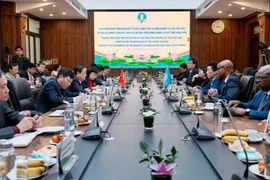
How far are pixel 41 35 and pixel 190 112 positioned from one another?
9660 mm

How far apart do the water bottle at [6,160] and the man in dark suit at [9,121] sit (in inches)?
29.0

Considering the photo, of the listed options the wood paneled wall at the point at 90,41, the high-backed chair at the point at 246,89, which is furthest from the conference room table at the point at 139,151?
the wood paneled wall at the point at 90,41

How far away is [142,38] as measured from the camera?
38.1 ft

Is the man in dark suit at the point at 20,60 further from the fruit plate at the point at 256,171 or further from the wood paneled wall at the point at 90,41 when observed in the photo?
the fruit plate at the point at 256,171

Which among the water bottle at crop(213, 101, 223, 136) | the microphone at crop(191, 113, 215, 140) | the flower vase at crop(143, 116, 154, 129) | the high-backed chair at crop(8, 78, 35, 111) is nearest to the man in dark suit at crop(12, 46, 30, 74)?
the high-backed chair at crop(8, 78, 35, 111)

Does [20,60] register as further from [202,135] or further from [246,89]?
[202,135]

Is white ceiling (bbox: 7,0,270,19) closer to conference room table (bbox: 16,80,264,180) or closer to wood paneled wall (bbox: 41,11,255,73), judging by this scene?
wood paneled wall (bbox: 41,11,255,73)

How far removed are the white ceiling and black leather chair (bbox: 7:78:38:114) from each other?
543cm

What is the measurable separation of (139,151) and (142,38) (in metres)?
10.2

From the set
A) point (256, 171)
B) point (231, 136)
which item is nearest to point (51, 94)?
point (231, 136)

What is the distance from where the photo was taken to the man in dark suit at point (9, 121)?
1.89 m

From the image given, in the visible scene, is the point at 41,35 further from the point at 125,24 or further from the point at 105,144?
the point at 105,144

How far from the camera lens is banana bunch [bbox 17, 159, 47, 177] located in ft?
3.86

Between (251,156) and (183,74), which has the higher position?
(183,74)
